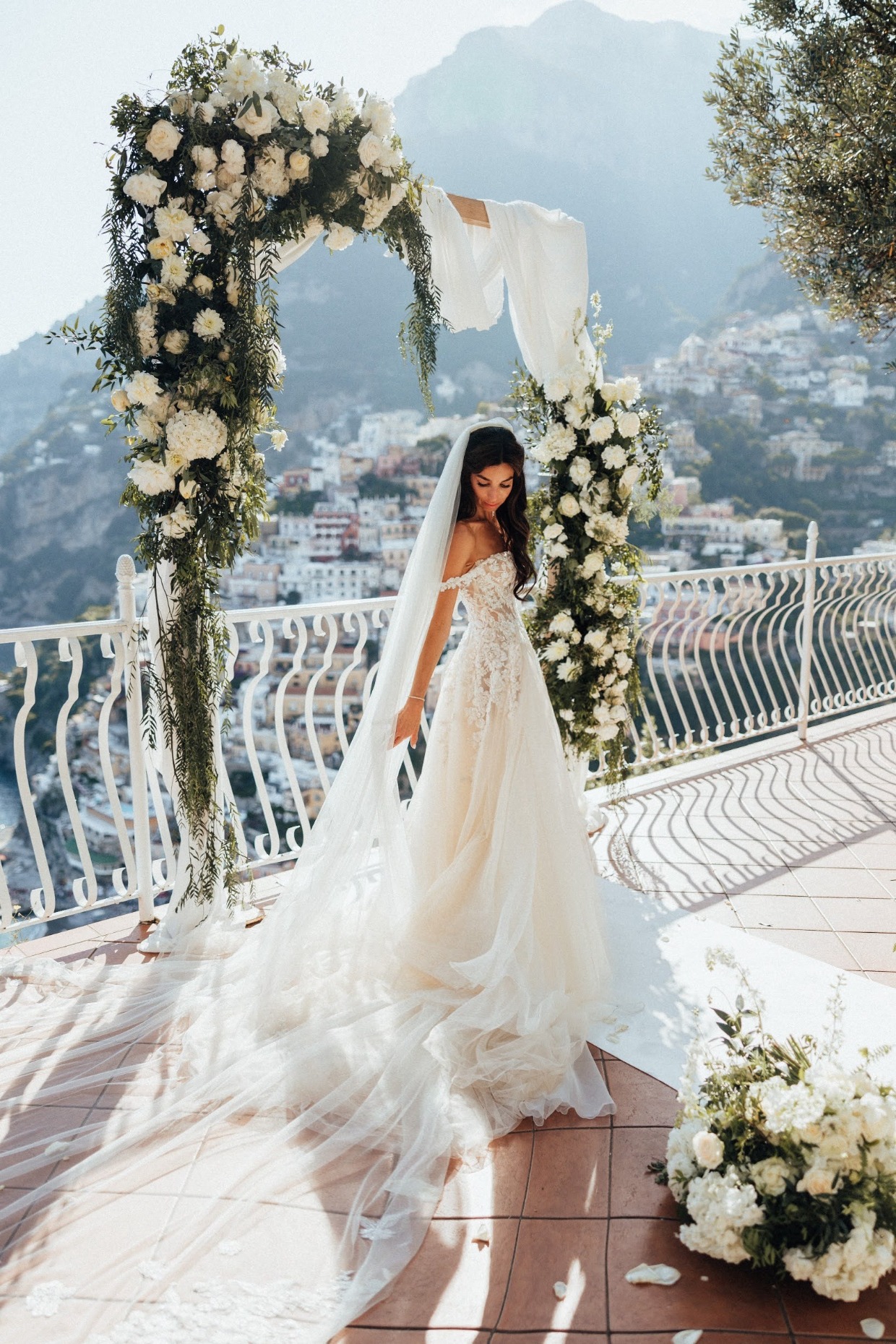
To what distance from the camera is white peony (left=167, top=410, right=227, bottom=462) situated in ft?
9.39

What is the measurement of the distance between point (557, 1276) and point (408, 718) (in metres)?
1.59

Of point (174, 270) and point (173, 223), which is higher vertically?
point (173, 223)

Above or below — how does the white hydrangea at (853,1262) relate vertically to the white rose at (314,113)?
below

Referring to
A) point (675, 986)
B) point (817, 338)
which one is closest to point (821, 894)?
point (675, 986)

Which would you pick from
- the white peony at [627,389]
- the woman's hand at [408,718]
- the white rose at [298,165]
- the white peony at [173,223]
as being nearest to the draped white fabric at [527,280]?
the white peony at [627,389]

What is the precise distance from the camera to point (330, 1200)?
2.00 metres

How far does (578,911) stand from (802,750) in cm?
383

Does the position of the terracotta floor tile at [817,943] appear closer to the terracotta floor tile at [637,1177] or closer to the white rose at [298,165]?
the terracotta floor tile at [637,1177]

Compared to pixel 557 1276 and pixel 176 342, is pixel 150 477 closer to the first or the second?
pixel 176 342

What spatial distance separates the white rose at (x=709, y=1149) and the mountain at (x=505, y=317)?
515 centimetres

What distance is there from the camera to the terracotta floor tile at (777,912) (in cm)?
357

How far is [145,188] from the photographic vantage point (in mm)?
2715

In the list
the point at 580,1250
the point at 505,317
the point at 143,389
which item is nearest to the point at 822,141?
the point at 143,389

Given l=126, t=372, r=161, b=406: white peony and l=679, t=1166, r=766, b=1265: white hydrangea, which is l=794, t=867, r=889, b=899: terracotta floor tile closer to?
l=679, t=1166, r=766, b=1265: white hydrangea
